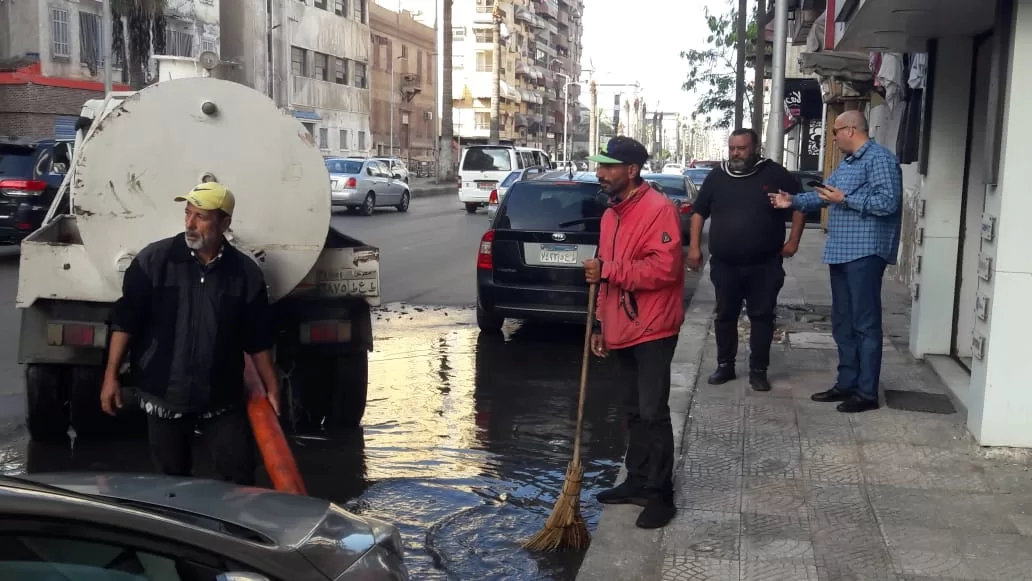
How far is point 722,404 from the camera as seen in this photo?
749cm


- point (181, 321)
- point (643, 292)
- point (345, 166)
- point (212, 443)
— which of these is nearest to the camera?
point (181, 321)

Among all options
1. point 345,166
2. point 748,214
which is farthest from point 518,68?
point 748,214

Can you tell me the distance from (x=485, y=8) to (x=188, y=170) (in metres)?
97.2

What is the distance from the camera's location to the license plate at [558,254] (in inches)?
398

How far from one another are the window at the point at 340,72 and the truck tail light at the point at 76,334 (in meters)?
53.2

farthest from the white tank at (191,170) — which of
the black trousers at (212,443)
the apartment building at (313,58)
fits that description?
the apartment building at (313,58)

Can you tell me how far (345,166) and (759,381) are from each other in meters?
24.9

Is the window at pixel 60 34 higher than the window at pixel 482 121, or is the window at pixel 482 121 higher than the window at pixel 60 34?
the window at pixel 60 34

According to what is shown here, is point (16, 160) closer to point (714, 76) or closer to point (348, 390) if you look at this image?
point (348, 390)

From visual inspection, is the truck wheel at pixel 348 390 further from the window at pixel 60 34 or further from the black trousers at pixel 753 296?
the window at pixel 60 34

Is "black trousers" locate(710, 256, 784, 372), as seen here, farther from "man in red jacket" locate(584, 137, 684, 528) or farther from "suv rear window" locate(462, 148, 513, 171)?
"suv rear window" locate(462, 148, 513, 171)

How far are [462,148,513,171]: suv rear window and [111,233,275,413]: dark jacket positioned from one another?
29061mm

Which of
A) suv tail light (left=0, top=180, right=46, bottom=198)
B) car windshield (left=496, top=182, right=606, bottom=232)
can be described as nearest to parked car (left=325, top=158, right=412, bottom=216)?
suv tail light (left=0, top=180, right=46, bottom=198)

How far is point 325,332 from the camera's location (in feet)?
22.5
